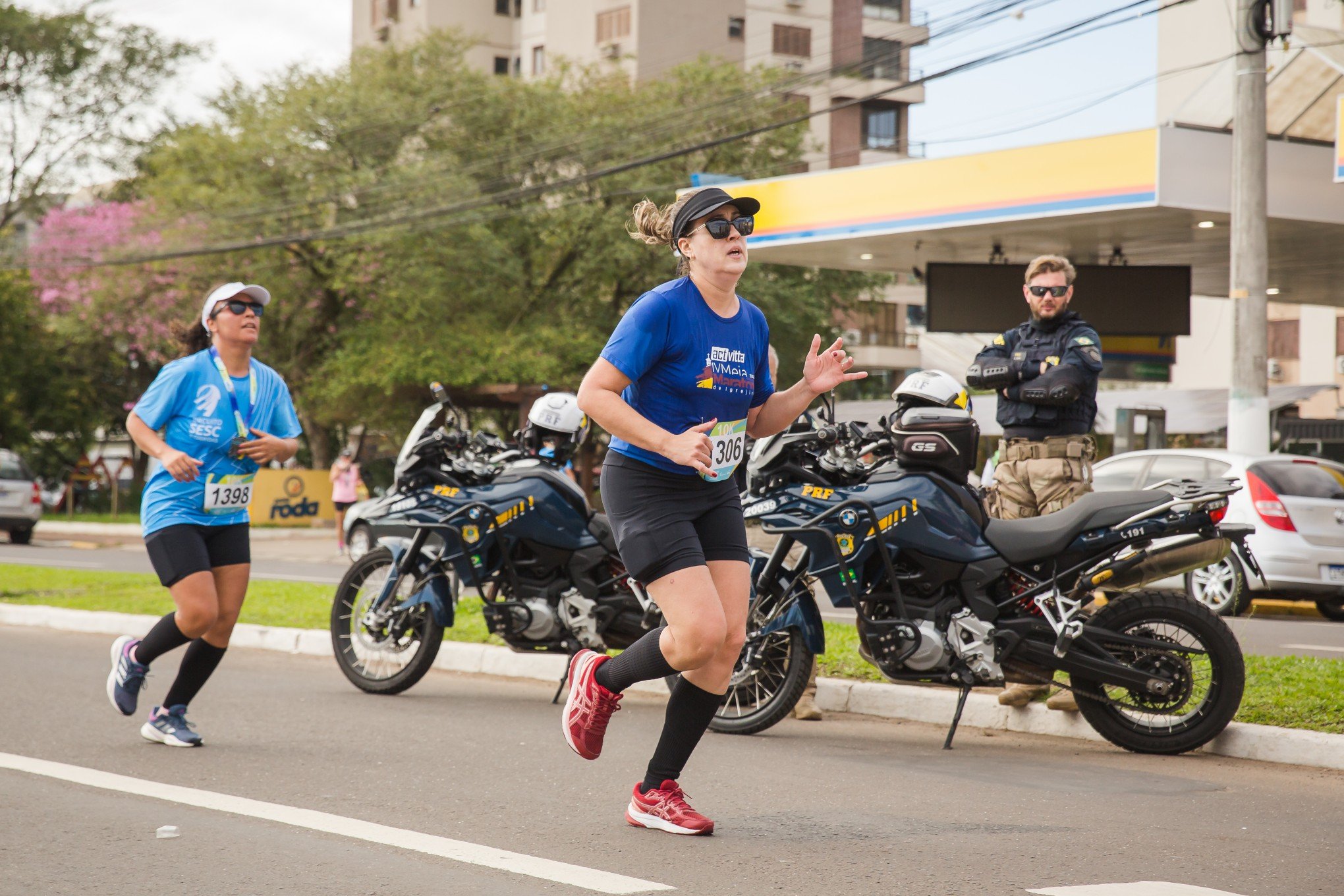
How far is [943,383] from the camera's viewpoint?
6.68m

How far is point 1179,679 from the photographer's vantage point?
6.17 m

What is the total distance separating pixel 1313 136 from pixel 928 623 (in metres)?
14.7

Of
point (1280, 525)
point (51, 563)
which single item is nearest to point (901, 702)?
point (1280, 525)

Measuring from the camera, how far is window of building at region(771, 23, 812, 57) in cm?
6044

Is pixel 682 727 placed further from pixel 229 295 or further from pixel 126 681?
pixel 229 295

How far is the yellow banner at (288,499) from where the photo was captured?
33.3 m

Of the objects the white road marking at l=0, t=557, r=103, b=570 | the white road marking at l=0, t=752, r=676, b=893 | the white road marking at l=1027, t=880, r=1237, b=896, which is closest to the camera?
the white road marking at l=1027, t=880, r=1237, b=896

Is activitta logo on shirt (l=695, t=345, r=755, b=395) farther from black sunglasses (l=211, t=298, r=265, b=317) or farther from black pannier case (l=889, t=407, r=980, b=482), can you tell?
black sunglasses (l=211, t=298, r=265, b=317)

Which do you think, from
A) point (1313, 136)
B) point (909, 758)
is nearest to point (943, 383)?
point (909, 758)

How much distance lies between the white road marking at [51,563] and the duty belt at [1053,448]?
14.3 m

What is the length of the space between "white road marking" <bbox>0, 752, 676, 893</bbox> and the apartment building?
50132 mm

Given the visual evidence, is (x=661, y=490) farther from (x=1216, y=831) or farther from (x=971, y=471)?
(x=971, y=471)

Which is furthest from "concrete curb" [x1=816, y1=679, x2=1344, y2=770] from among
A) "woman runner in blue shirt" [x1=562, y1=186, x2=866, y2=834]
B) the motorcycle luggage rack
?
"woman runner in blue shirt" [x1=562, y1=186, x2=866, y2=834]

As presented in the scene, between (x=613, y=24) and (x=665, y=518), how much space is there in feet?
178
